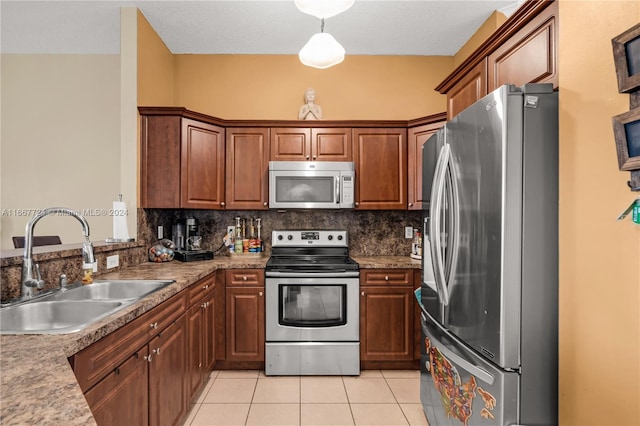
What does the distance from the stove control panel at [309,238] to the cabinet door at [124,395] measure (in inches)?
73.8

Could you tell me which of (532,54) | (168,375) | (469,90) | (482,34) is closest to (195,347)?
(168,375)

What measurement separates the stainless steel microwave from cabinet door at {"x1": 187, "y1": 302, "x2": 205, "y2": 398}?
1.15m

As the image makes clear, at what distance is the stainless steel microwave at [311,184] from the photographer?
10.1ft

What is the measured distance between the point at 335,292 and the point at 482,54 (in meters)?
1.93

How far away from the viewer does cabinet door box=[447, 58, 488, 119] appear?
5.99ft

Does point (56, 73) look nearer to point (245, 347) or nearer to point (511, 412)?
point (245, 347)

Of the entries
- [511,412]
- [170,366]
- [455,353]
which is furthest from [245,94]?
[511,412]

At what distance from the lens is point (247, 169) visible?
3166mm

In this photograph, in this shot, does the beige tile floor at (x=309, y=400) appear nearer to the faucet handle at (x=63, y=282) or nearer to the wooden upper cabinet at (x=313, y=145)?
the faucet handle at (x=63, y=282)

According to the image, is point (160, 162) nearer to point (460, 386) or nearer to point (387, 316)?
point (387, 316)

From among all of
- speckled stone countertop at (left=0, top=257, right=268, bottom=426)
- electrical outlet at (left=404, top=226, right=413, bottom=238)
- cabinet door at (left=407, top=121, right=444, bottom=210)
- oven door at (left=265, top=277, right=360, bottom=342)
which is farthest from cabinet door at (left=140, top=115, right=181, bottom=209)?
electrical outlet at (left=404, top=226, right=413, bottom=238)

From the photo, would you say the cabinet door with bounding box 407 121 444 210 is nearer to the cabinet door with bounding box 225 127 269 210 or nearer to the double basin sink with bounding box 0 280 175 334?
the cabinet door with bounding box 225 127 269 210

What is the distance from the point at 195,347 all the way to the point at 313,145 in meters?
1.93

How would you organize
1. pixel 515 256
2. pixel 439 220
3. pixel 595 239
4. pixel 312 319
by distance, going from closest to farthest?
pixel 595 239 < pixel 515 256 < pixel 439 220 < pixel 312 319
